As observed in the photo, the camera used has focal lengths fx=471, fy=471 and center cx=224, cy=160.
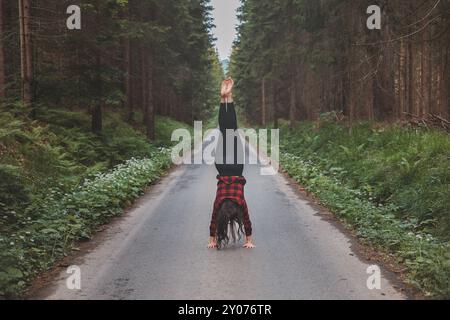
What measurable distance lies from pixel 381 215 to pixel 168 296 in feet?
17.5

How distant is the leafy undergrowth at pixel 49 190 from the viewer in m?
7.18

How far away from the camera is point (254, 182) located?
52.7 ft

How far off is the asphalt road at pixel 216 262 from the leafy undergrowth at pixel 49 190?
468mm

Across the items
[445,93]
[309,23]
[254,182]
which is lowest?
[254,182]

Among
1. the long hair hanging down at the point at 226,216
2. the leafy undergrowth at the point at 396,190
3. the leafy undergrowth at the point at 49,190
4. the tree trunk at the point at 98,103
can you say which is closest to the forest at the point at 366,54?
the leafy undergrowth at the point at 396,190

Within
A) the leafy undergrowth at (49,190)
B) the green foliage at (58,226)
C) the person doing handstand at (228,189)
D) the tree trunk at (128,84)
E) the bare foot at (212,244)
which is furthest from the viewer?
the tree trunk at (128,84)

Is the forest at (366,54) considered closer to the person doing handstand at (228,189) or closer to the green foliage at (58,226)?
the person doing handstand at (228,189)

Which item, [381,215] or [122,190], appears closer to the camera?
[381,215]

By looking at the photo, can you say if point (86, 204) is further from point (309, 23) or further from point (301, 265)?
point (309, 23)

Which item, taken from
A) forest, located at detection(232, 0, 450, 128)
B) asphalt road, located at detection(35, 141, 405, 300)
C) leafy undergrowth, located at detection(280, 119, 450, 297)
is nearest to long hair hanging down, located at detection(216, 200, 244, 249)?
asphalt road, located at detection(35, 141, 405, 300)

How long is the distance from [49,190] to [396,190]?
26.8ft

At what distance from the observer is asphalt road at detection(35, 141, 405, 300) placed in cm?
592

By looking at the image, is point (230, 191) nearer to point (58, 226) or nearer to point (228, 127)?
point (228, 127)

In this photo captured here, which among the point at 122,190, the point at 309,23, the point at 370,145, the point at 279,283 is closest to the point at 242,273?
the point at 279,283
